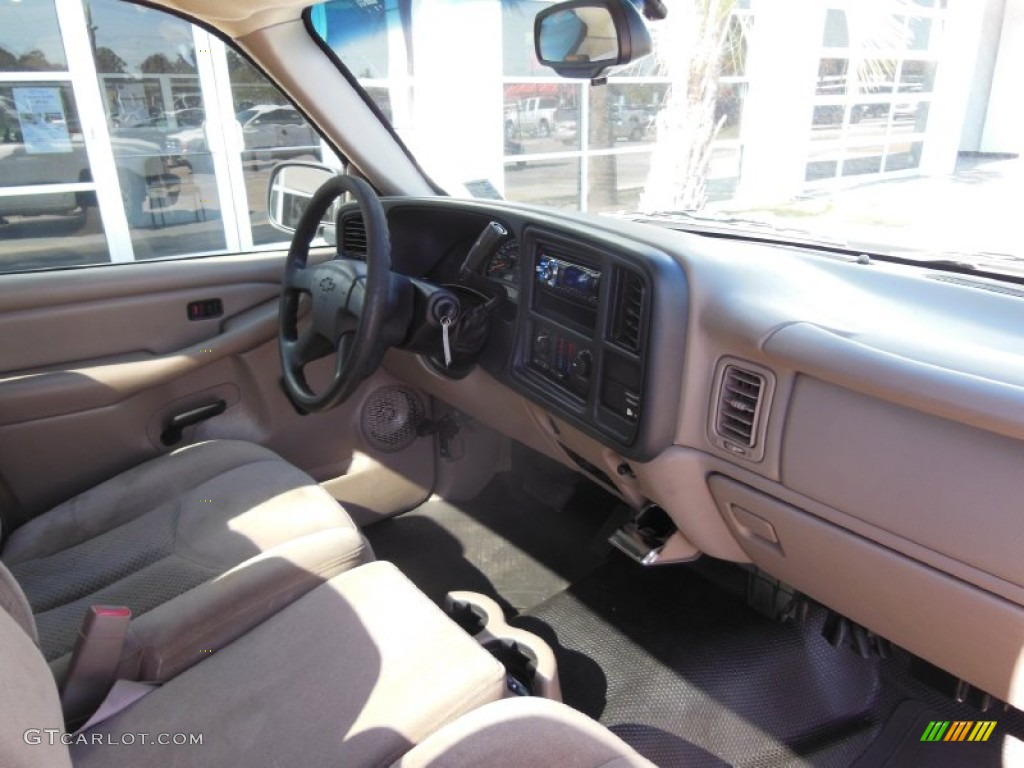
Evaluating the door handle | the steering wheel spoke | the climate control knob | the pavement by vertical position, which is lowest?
the door handle

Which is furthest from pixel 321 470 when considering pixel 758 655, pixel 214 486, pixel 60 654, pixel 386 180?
pixel 758 655

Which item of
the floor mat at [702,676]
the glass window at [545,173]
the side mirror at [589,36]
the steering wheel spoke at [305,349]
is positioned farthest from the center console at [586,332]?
the glass window at [545,173]

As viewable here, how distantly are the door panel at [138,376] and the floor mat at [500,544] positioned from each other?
0.16 m

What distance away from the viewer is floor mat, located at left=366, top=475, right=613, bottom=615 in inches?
93.7

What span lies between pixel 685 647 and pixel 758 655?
0.19 m

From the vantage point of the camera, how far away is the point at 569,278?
5.72ft

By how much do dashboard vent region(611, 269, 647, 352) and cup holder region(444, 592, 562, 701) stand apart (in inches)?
27.3

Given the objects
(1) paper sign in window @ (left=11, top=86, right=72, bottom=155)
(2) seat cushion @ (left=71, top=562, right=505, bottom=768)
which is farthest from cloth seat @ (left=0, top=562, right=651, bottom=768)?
(1) paper sign in window @ (left=11, top=86, right=72, bottom=155)

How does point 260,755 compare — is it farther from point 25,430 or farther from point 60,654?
point 25,430

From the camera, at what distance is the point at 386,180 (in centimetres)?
247

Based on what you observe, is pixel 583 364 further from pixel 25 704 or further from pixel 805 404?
pixel 25 704

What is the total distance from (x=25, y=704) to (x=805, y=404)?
3.84ft

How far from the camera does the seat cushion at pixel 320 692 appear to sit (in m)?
1.10

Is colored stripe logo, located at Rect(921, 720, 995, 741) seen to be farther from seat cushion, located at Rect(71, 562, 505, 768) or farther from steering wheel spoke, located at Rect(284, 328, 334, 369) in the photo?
steering wheel spoke, located at Rect(284, 328, 334, 369)
